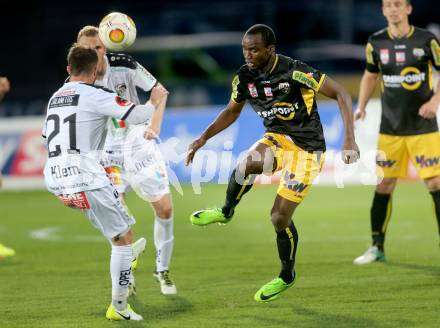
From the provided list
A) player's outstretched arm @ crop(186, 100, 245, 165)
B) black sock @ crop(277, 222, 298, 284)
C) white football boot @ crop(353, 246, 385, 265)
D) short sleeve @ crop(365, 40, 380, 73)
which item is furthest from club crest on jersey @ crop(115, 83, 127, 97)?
white football boot @ crop(353, 246, 385, 265)

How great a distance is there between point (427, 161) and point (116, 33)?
324cm

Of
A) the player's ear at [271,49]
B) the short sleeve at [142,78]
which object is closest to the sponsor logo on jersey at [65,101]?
the short sleeve at [142,78]

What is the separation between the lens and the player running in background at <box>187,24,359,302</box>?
7.67m

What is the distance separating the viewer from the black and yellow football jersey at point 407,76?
940 cm

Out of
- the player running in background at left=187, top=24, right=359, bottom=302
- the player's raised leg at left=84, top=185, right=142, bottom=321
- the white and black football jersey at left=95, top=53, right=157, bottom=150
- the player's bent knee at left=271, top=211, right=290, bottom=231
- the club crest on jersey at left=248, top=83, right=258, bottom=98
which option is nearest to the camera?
the player's raised leg at left=84, top=185, right=142, bottom=321

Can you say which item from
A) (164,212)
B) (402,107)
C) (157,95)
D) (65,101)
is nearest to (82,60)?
(65,101)

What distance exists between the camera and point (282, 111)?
311 inches

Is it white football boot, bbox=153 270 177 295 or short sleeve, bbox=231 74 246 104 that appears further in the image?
white football boot, bbox=153 270 177 295

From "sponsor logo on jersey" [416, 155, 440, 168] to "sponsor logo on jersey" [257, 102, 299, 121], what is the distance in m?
2.00

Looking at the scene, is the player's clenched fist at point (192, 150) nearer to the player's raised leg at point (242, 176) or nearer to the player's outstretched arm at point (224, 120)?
the player's outstretched arm at point (224, 120)

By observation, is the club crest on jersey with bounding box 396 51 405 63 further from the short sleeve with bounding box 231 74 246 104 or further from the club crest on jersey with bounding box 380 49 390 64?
the short sleeve with bounding box 231 74 246 104

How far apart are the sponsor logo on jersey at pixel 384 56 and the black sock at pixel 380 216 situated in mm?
1289

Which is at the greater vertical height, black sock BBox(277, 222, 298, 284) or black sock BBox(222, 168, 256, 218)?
black sock BBox(222, 168, 256, 218)

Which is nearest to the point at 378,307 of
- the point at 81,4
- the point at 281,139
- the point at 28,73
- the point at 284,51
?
the point at 281,139
